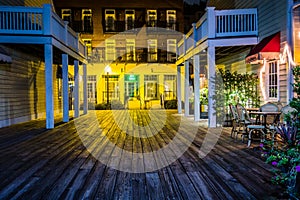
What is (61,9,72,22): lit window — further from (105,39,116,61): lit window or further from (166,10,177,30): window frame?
(166,10,177,30): window frame

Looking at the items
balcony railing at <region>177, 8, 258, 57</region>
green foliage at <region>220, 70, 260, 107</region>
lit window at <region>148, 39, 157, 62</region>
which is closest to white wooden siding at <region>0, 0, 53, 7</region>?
balcony railing at <region>177, 8, 258, 57</region>

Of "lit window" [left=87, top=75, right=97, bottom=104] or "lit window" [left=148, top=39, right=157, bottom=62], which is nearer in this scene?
"lit window" [left=87, top=75, right=97, bottom=104]

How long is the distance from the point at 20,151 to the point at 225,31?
726 cm

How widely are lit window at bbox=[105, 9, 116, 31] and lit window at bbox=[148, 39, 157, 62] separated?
10.8ft

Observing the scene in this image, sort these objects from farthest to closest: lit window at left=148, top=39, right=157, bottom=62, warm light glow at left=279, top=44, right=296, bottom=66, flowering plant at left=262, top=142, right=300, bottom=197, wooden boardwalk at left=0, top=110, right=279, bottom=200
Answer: lit window at left=148, top=39, right=157, bottom=62 → warm light glow at left=279, top=44, right=296, bottom=66 → wooden boardwalk at left=0, top=110, right=279, bottom=200 → flowering plant at left=262, top=142, right=300, bottom=197

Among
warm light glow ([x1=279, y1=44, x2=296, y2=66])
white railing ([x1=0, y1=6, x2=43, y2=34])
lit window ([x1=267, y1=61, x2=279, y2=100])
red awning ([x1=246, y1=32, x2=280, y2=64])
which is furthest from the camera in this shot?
white railing ([x1=0, y1=6, x2=43, y2=34])

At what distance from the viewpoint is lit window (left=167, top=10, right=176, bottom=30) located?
→ 2472 centimetres

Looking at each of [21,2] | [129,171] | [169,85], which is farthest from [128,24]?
[129,171]

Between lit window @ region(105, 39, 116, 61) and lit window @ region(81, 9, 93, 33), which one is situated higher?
lit window @ region(81, 9, 93, 33)

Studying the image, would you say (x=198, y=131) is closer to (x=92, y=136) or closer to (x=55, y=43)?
(x=92, y=136)

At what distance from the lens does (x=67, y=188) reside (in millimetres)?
3848

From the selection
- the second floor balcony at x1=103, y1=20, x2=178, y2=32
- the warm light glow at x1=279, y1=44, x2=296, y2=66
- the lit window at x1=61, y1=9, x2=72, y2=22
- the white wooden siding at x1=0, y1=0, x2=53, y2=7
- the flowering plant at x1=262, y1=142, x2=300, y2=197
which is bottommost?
the flowering plant at x1=262, y1=142, x2=300, y2=197

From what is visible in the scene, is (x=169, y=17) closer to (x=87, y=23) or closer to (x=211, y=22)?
(x=87, y=23)

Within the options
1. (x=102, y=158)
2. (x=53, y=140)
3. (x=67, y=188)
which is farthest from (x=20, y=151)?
(x=67, y=188)
